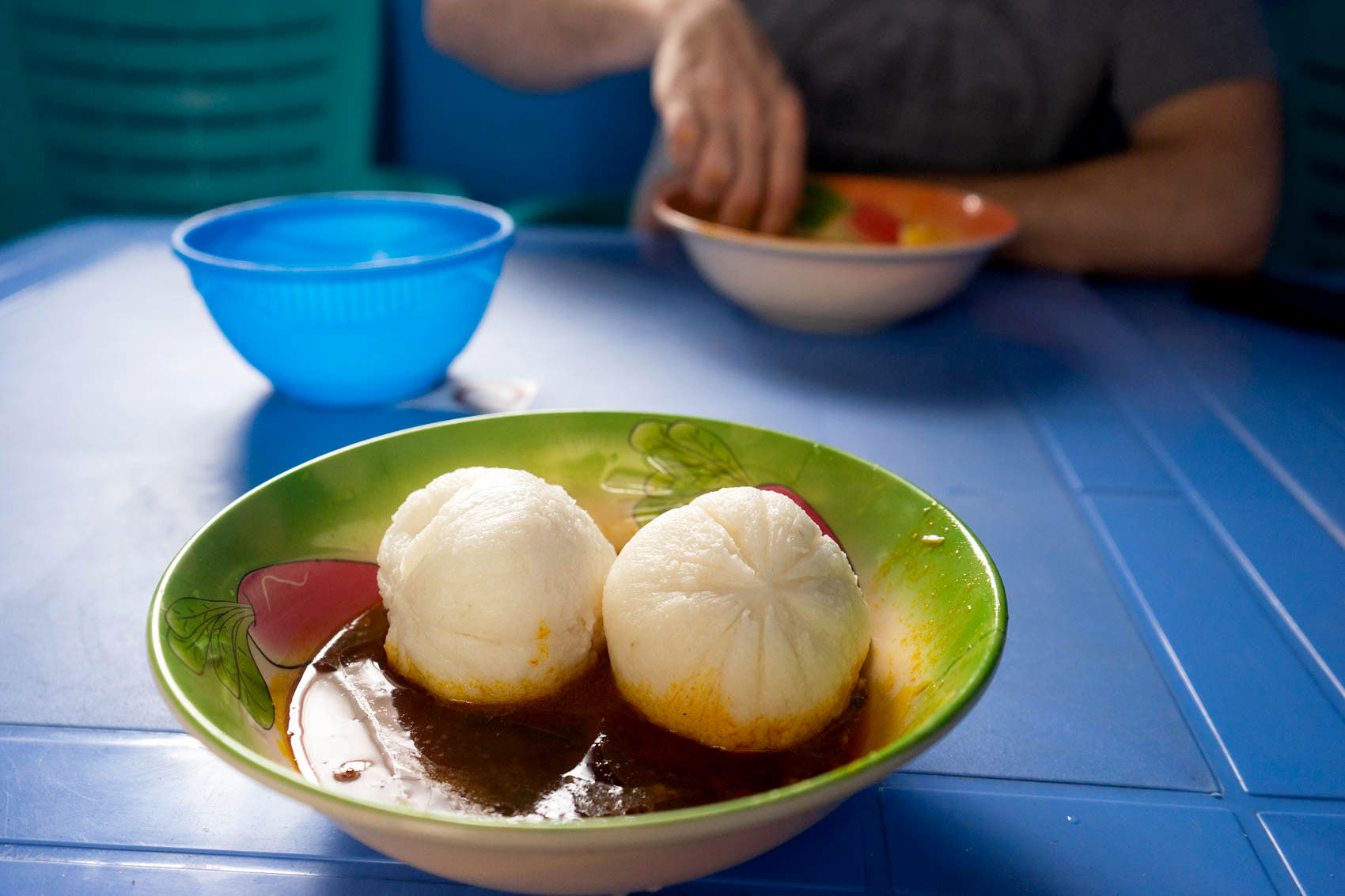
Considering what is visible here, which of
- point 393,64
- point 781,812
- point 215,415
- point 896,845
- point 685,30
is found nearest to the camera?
point 781,812

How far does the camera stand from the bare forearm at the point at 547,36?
165cm

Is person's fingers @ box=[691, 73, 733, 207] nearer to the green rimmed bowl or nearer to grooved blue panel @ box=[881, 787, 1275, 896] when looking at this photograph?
the green rimmed bowl

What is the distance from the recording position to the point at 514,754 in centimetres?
48

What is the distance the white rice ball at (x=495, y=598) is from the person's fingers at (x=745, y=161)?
2.71 ft

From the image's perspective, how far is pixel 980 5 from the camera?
1534 mm

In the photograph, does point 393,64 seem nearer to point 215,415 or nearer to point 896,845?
point 215,415

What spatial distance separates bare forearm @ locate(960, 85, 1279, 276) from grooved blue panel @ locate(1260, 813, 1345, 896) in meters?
1.07

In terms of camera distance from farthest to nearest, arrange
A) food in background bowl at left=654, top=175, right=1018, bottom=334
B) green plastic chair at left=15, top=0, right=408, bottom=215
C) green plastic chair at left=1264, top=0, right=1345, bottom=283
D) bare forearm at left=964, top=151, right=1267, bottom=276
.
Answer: green plastic chair at left=15, top=0, right=408, bottom=215, green plastic chair at left=1264, top=0, right=1345, bottom=283, bare forearm at left=964, top=151, right=1267, bottom=276, food in background bowl at left=654, top=175, right=1018, bottom=334

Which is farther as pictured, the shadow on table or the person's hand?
the person's hand

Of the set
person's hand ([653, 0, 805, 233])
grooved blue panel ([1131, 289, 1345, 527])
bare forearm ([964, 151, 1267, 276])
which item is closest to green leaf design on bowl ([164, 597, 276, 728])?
grooved blue panel ([1131, 289, 1345, 527])

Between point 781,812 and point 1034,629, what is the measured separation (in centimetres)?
39

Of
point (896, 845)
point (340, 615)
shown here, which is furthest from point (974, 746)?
point (340, 615)

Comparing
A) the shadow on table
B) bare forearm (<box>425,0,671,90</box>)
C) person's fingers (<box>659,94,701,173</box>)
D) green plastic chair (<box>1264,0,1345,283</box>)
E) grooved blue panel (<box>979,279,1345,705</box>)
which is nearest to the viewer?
grooved blue panel (<box>979,279,1345,705</box>)

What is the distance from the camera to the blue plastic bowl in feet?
2.89
